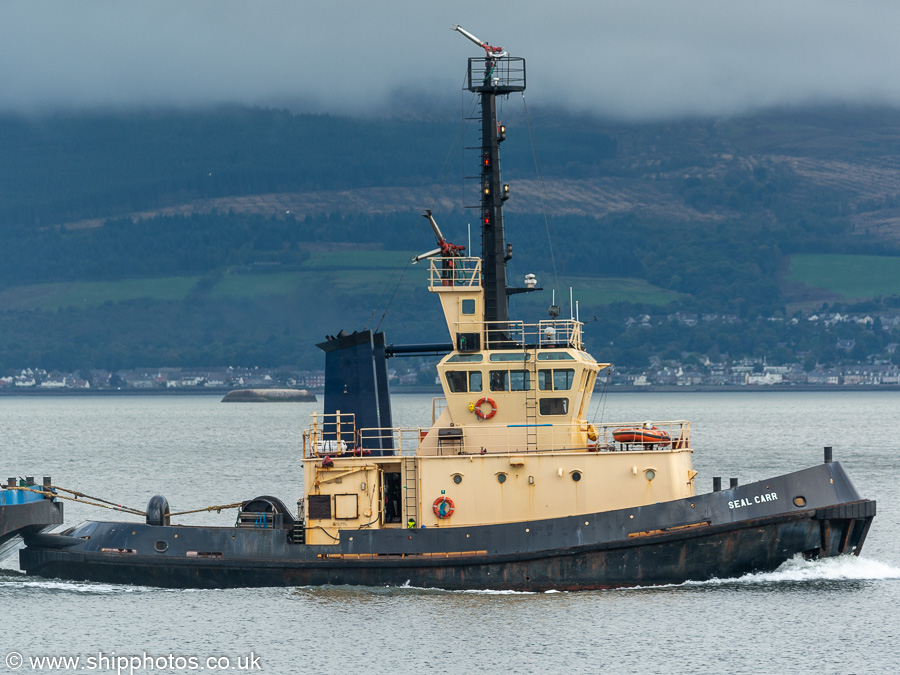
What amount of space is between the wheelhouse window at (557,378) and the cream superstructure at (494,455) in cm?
2

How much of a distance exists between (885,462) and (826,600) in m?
43.0

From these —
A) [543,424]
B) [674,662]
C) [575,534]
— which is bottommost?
[674,662]

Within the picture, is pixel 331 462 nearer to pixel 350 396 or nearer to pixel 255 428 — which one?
pixel 350 396

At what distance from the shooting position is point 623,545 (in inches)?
1001

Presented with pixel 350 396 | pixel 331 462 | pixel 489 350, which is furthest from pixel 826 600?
pixel 350 396

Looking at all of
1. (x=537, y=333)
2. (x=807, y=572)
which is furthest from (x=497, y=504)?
(x=807, y=572)

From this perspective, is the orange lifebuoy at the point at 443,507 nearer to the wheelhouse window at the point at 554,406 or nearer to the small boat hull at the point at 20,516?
the wheelhouse window at the point at 554,406

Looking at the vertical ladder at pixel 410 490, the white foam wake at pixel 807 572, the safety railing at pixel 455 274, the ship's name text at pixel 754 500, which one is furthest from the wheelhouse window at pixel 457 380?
the white foam wake at pixel 807 572

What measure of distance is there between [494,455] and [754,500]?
16.0ft

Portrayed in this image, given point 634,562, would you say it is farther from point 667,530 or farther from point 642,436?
point 642,436

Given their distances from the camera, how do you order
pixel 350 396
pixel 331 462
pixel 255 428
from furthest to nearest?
pixel 255 428 → pixel 350 396 → pixel 331 462

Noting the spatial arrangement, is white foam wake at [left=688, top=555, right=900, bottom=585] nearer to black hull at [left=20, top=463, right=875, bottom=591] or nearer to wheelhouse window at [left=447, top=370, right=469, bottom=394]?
black hull at [left=20, top=463, right=875, bottom=591]

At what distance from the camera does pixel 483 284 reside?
2722 cm

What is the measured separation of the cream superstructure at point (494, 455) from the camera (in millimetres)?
26109
